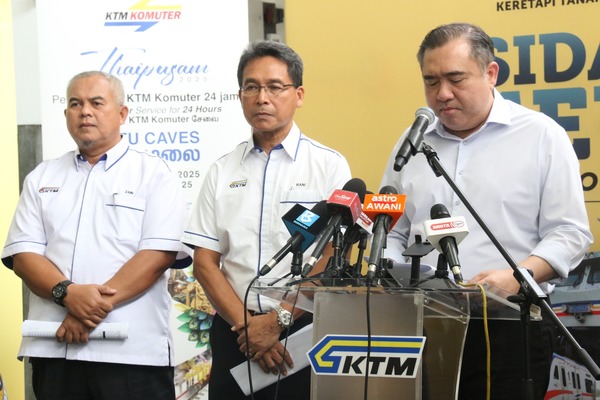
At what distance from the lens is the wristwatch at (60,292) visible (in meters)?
3.30

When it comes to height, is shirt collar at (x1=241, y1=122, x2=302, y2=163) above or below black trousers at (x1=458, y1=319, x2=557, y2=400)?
above

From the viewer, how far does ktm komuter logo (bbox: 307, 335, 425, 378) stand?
6.73 feet

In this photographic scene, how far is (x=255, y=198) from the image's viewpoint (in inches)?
126

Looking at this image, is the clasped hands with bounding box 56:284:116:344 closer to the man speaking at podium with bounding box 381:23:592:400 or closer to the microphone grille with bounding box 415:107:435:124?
the man speaking at podium with bounding box 381:23:592:400

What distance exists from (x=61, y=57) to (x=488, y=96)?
2572 mm

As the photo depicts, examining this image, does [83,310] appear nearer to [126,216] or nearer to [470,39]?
[126,216]

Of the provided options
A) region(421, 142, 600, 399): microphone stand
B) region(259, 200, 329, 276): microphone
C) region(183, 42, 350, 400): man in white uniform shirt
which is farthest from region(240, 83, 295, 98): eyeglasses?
region(421, 142, 600, 399): microphone stand

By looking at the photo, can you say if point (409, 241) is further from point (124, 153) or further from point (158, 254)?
point (124, 153)

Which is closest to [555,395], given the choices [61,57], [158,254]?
[158,254]

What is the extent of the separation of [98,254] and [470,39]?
169cm

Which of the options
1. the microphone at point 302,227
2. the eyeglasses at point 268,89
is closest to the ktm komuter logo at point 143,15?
the eyeglasses at point 268,89

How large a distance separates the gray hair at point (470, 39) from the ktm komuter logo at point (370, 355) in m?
1.26

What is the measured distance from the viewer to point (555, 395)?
3855 millimetres

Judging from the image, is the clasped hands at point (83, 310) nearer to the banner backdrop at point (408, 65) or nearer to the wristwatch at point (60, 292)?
the wristwatch at point (60, 292)
